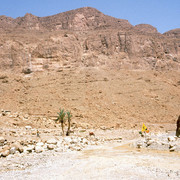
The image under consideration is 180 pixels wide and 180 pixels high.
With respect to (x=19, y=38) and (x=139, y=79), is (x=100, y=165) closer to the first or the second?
(x=139, y=79)

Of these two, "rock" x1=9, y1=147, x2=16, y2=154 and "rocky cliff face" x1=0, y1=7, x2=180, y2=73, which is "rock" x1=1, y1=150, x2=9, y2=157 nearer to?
"rock" x1=9, y1=147, x2=16, y2=154

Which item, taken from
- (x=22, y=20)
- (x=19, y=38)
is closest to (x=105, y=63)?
(x=19, y=38)

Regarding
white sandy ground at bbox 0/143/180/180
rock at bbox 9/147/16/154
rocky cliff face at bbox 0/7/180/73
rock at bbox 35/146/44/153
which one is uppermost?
rocky cliff face at bbox 0/7/180/73

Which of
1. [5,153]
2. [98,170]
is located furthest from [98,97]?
[98,170]

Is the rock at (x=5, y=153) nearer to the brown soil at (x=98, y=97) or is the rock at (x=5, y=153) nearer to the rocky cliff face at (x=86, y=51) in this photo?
the brown soil at (x=98, y=97)

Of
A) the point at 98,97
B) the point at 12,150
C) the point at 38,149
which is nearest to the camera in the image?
the point at 12,150

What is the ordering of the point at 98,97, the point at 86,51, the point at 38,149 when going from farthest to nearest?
the point at 86,51 → the point at 98,97 → the point at 38,149

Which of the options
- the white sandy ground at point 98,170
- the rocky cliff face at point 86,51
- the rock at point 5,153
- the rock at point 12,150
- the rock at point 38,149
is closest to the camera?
the white sandy ground at point 98,170

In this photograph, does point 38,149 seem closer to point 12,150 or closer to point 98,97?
point 12,150

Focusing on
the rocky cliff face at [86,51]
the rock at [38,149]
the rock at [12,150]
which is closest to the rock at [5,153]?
the rock at [12,150]

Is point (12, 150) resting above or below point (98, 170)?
below

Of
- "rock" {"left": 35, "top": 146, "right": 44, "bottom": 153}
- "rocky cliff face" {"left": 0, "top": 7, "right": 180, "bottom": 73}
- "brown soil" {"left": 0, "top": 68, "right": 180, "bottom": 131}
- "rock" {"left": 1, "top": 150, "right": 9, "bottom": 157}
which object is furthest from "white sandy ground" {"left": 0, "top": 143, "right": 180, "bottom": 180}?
"rocky cliff face" {"left": 0, "top": 7, "right": 180, "bottom": 73}

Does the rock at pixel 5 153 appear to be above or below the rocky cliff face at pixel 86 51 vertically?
below

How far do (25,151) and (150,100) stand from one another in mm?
31790
